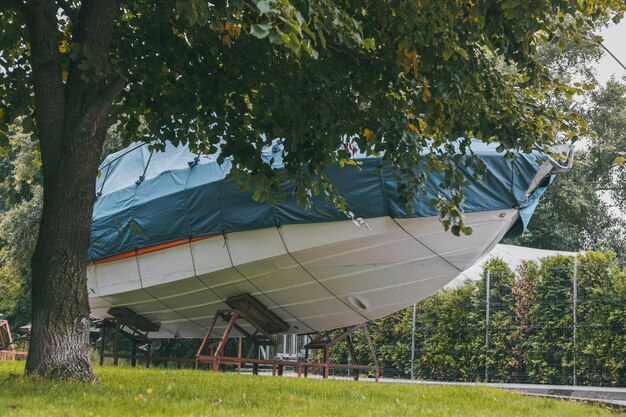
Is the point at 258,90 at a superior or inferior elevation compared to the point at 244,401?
superior

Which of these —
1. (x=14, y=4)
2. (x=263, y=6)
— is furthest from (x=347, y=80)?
(x=263, y=6)

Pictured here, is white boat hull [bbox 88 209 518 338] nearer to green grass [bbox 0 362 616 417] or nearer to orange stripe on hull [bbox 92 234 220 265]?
orange stripe on hull [bbox 92 234 220 265]

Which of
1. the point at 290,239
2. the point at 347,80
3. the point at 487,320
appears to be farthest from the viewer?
the point at 487,320

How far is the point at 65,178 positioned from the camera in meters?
7.52

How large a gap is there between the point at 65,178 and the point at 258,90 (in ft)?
7.73

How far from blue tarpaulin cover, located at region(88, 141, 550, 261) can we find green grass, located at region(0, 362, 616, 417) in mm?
2709

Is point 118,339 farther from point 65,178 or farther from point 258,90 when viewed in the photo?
point 65,178

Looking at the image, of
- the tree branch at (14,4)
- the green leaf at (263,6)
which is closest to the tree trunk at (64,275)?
the tree branch at (14,4)

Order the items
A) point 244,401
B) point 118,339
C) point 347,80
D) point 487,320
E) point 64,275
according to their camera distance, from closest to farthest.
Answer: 1. point 244,401
2. point 64,275
3. point 347,80
4. point 118,339
5. point 487,320

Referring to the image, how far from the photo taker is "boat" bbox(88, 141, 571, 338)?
1171 cm

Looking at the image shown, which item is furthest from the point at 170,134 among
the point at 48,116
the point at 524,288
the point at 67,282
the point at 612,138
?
the point at 612,138

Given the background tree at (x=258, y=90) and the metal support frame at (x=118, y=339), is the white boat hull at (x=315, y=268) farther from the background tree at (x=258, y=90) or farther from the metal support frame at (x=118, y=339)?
the background tree at (x=258, y=90)

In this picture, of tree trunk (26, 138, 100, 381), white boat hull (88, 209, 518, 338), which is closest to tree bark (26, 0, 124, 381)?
tree trunk (26, 138, 100, 381)

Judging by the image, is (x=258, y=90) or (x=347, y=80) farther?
(x=258, y=90)
